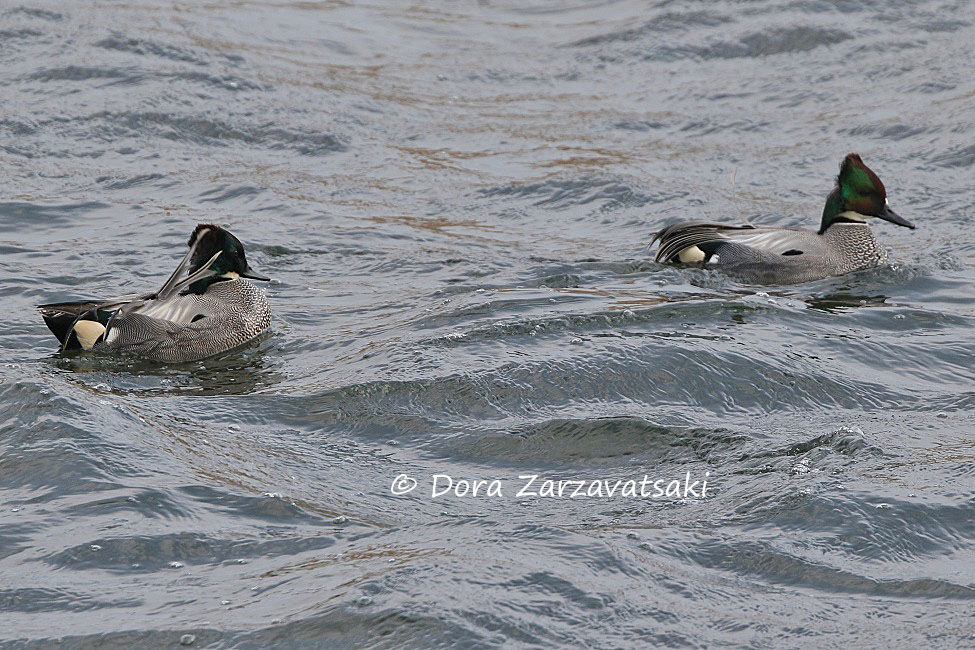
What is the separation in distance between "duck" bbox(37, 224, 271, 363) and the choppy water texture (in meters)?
0.20

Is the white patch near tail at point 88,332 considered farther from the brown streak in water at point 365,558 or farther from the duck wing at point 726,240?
the duck wing at point 726,240

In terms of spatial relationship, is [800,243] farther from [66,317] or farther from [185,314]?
[66,317]

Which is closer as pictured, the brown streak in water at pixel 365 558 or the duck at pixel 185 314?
the brown streak in water at pixel 365 558

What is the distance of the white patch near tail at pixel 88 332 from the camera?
8781mm

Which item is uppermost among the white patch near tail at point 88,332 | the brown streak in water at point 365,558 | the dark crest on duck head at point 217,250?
the dark crest on duck head at point 217,250

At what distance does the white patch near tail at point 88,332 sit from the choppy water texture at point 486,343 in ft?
0.79

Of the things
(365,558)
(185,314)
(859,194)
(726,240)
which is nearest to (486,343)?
(185,314)

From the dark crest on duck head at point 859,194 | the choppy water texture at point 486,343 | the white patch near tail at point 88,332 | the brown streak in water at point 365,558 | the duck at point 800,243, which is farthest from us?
the dark crest on duck head at point 859,194

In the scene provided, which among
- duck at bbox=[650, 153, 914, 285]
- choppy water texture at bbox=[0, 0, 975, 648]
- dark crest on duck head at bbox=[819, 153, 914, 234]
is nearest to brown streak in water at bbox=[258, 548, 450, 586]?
choppy water texture at bbox=[0, 0, 975, 648]

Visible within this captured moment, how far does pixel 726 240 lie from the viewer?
1093 cm

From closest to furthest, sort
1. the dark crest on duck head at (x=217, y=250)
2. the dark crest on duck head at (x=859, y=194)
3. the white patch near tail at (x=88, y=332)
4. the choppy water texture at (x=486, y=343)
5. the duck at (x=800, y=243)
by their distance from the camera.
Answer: the choppy water texture at (x=486, y=343), the white patch near tail at (x=88, y=332), the dark crest on duck head at (x=217, y=250), the duck at (x=800, y=243), the dark crest on duck head at (x=859, y=194)

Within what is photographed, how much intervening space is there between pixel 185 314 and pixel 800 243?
15.0 feet

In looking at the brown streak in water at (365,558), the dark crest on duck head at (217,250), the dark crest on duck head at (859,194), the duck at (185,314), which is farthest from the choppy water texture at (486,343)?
the dark crest on duck head at (217,250)

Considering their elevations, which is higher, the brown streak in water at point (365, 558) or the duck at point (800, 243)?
the duck at point (800, 243)
